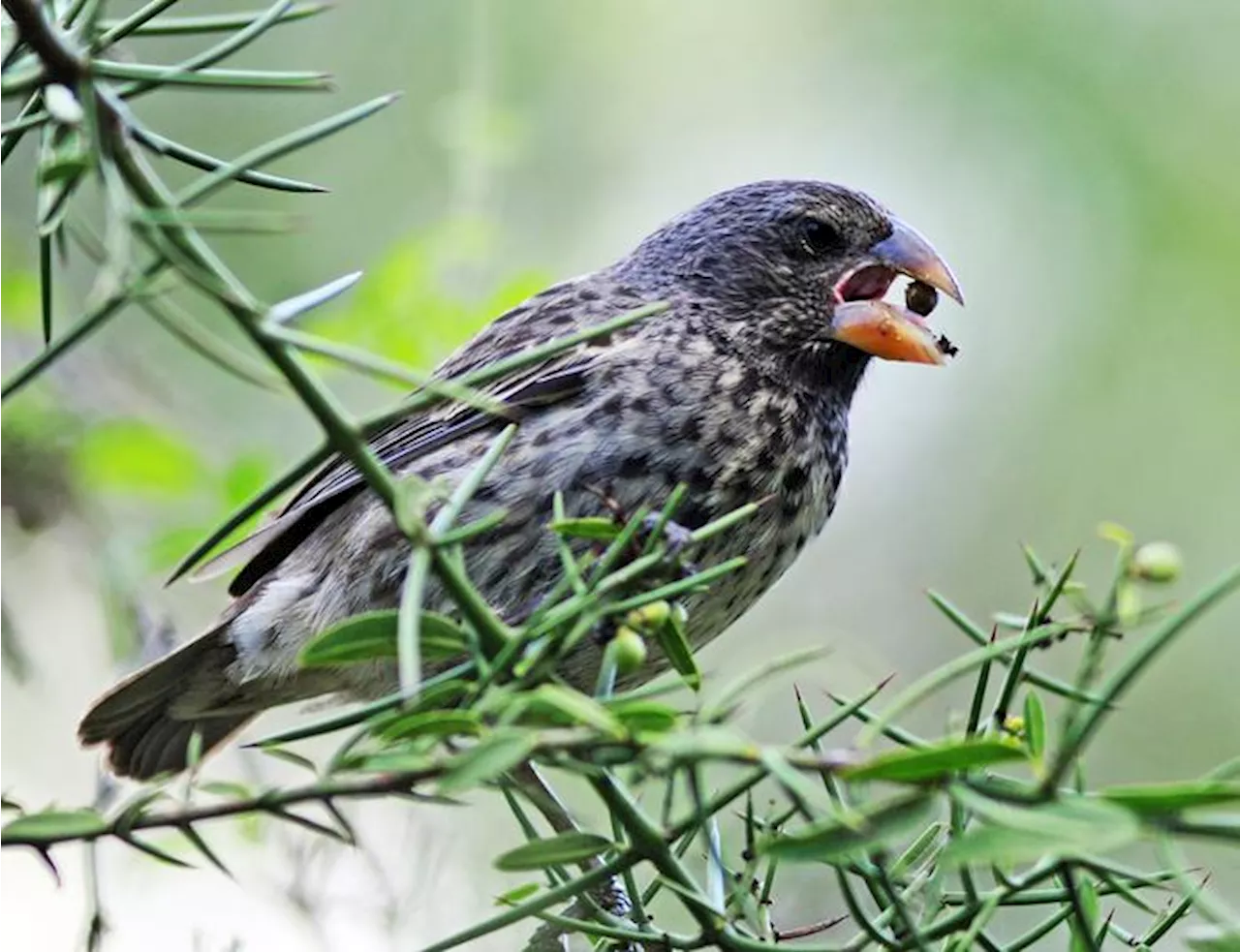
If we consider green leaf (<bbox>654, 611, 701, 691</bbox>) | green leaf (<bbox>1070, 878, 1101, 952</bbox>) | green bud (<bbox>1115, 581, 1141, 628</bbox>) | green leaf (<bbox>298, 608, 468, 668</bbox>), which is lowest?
green leaf (<bbox>1070, 878, 1101, 952</bbox>)

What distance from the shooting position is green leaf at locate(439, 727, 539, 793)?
941mm

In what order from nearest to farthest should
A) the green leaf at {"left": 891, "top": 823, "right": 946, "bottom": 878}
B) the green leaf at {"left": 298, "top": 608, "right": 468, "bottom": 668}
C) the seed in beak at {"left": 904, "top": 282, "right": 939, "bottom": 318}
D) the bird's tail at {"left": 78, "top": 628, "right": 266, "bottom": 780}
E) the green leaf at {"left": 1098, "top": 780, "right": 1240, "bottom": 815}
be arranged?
the green leaf at {"left": 1098, "top": 780, "right": 1240, "bottom": 815}
the green leaf at {"left": 298, "top": 608, "right": 468, "bottom": 668}
the green leaf at {"left": 891, "top": 823, "right": 946, "bottom": 878}
the bird's tail at {"left": 78, "top": 628, "right": 266, "bottom": 780}
the seed in beak at {"left": 904, "top": 282, "right": 939, "bottom": 318}

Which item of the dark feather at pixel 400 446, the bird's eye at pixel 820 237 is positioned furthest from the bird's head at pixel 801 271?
the dark feather at pixel 400 446

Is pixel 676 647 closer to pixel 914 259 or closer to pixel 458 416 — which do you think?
pixel 458 416

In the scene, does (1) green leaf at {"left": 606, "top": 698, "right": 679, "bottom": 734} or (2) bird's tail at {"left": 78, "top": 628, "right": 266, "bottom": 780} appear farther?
(2) bird's tail at {"left": 78, "top": 628, "right": 266, "bottom": 780}

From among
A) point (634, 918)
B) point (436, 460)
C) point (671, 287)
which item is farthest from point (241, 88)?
point (671, 287)

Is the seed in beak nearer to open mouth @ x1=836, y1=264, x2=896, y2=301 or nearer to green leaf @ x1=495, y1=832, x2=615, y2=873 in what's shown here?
open mouth @ x1=836, y1=264, x2=896, y2=301

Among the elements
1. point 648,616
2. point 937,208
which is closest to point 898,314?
point 648,616

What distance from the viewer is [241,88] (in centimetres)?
119

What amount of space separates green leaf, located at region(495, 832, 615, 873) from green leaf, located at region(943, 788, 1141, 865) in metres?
0.26

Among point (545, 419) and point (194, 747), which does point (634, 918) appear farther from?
point (545, 419)

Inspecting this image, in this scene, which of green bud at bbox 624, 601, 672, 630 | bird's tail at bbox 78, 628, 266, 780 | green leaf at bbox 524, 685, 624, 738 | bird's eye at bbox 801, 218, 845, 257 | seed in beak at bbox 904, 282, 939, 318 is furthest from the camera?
bird's eye at bbox 801, 218, 845, 257

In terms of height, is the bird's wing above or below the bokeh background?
below

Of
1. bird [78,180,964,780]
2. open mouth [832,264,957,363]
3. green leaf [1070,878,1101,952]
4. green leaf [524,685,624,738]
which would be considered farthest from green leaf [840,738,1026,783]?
open mouth [832,264,957,363]
